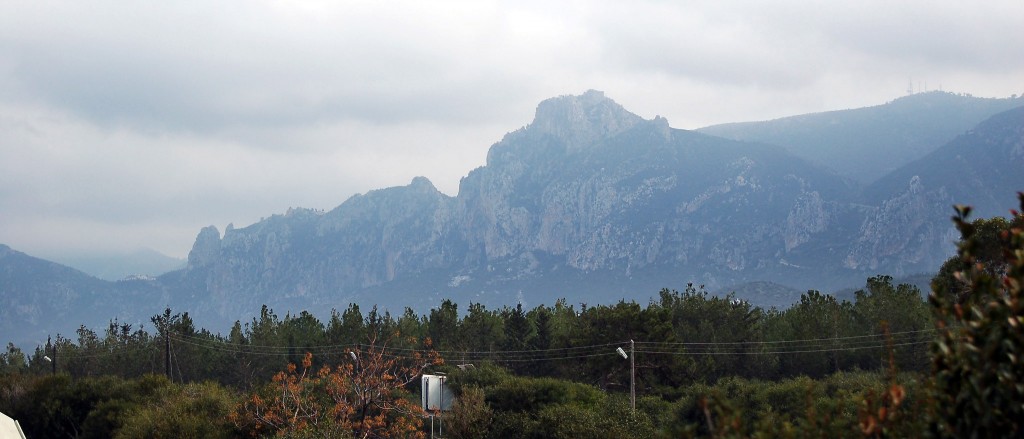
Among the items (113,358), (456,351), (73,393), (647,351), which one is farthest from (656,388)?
(113,358)

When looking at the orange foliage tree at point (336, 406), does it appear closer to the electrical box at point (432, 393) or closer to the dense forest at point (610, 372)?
the dense forest at point (610, 372)

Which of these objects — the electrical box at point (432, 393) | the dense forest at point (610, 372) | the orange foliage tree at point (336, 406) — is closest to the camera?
the dense forest at point (610, 372)

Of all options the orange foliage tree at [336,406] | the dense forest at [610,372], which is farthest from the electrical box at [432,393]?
the orange foliage tree at [336,406]

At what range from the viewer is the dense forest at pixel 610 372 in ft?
25.4

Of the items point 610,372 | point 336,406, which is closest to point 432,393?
point 336,406

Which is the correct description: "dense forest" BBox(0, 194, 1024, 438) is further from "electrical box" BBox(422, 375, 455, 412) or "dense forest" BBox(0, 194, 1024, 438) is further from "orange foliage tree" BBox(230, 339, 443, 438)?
"electrical box" BBox(422, 375, 455, 412)

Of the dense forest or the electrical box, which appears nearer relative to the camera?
the dense forest

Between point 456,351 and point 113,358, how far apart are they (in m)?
39.0

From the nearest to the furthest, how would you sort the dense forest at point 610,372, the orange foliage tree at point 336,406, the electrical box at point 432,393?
1. the dense forest at point 610,372
2. the orange foliage tree at point 336,406
3. the electrical box at point 432,393

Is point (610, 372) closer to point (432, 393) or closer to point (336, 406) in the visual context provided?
point (432, 393)

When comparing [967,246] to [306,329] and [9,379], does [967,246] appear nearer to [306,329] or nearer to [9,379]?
[9,379]

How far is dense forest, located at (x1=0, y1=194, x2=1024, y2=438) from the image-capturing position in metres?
7.75

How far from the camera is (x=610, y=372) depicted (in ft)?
219

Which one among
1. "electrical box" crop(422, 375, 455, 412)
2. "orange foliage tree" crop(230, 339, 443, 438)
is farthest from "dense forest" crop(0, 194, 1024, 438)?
"electrical box" crop(422, 375, 455, 412)
